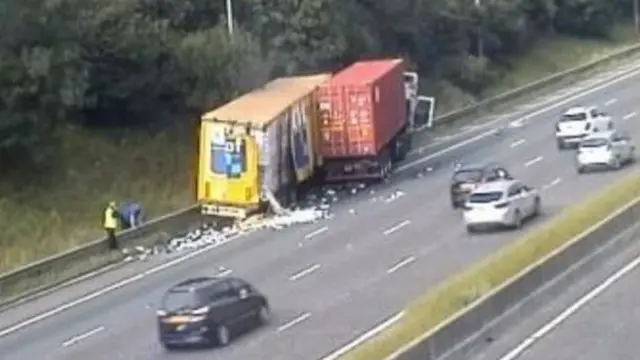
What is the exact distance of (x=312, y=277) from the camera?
131ft

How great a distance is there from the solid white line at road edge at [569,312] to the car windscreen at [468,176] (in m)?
12.7

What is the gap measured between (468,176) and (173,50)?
45.4 feet

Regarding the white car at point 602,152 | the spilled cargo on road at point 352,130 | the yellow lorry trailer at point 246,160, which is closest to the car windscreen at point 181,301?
the yellow lorry trailer at point 246,160

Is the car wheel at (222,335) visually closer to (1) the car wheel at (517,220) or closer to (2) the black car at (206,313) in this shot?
(2) the black car at (206,313)

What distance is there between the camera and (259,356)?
3203cm

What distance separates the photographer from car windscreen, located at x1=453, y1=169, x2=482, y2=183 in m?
48.5

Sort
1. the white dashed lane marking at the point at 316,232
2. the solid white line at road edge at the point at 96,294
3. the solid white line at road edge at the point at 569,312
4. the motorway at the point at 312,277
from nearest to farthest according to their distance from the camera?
the solid white line at road edge at the point at 569,312
the motorway at the point at 312,277
the solid white line at road edge at the point at 96,294
the white dashed lane marking at the point at 316,232

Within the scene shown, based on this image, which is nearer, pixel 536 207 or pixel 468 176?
pixel 536 207

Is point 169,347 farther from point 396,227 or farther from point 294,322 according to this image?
point 396,227

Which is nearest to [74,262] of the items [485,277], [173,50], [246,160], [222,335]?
[246,160]

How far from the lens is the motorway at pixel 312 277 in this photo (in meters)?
34.2

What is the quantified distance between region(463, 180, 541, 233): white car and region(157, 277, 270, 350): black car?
10433mm

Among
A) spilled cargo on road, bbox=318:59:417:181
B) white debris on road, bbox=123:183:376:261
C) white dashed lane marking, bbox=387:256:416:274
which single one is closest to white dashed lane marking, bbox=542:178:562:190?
white debris on road, bbox=123:183:376:261

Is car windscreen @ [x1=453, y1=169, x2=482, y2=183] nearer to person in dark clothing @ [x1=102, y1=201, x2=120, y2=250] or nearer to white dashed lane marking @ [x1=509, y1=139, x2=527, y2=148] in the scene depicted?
person in dark clothing @ [x1=102, y1=201, x2=120, y2=250]
